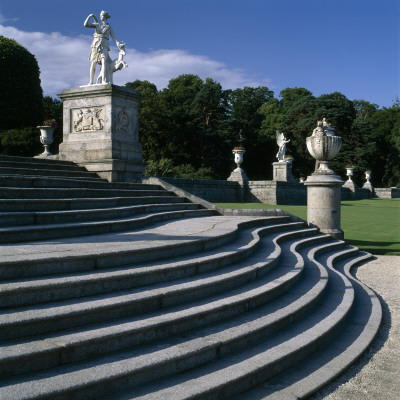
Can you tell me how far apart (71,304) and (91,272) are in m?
0.66

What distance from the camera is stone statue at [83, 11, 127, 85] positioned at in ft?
44.0

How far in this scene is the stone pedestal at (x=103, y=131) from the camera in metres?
12.3

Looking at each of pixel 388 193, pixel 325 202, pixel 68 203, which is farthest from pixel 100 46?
pixel 388 193

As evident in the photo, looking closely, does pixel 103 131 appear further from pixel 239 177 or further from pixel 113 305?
pixel 239 177

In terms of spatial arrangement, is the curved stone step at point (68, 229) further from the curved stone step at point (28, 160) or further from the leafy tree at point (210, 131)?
the leafy tree at point (210, 131)

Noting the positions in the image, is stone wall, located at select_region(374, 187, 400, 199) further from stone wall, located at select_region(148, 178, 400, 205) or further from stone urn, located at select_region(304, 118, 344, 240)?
stone urn, located at select_region(304, 118, 344, 240)

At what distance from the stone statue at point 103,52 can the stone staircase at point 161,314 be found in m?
7.09

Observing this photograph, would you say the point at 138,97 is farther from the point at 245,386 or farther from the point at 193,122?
the point at 193,122

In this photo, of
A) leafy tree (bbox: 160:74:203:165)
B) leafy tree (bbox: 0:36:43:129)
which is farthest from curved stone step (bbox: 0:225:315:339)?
leafy tree (bbox: 160:74:203:165)

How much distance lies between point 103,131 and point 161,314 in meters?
9.09

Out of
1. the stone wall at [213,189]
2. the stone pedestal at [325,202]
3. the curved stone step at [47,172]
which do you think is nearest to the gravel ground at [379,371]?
the stone pedestal at [325,202]

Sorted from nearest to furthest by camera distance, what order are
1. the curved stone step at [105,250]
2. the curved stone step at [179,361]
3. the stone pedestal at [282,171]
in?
the curved stone step at [179,361] → the curved stone step at [105,250] → the stone pedestal at [282,171]

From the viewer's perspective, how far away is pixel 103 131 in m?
12.5

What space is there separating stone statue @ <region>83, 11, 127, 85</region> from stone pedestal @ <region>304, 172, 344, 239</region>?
6.52 m
